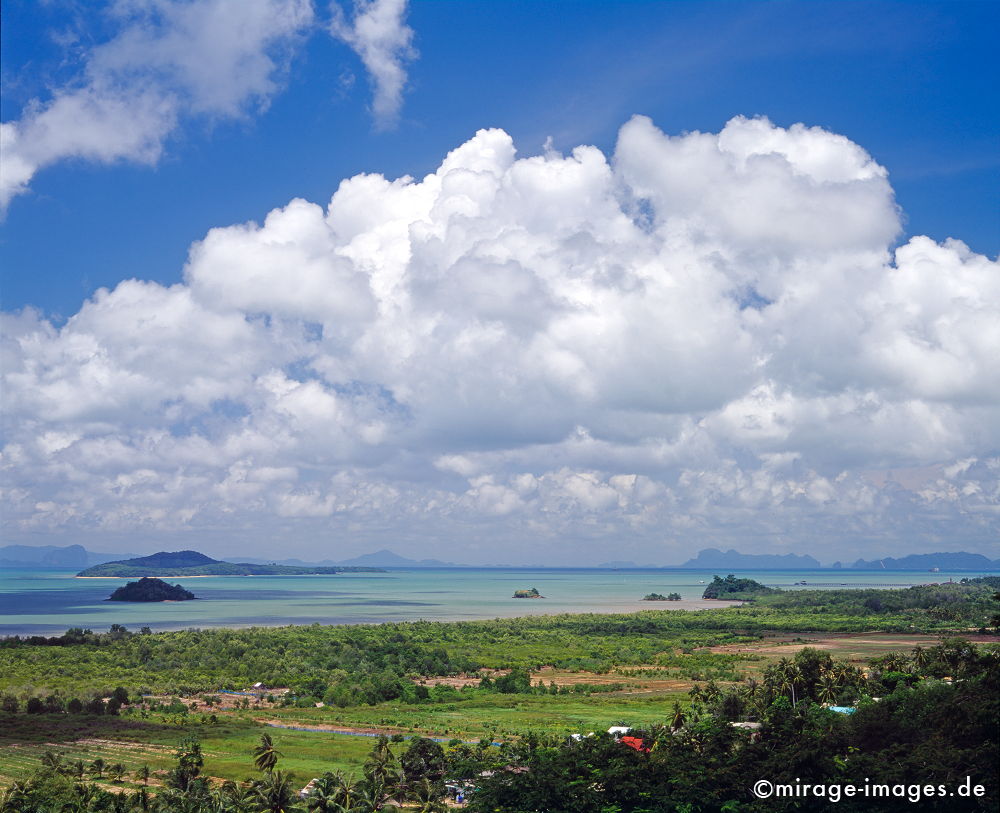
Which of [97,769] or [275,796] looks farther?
[97,769]

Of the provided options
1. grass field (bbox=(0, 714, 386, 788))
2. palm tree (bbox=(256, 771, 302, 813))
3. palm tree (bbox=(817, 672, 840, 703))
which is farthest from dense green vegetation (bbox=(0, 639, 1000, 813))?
palm tree (bbox=(817, 672, 840, 703))

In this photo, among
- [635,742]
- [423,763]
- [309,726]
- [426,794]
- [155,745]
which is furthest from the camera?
[309,726]

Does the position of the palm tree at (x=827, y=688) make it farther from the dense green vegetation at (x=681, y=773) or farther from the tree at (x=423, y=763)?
the tree at (x=423, y=763)

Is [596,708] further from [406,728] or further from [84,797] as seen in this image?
[84,797]

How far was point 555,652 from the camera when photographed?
5438 inches

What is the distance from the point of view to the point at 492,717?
85.0 meters

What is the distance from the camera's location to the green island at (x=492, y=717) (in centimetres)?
4378

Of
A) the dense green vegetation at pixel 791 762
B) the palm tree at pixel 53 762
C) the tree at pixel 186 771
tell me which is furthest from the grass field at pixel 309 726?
the dense green vegetation at pixel 791 762

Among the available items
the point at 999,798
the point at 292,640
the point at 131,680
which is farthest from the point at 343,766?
the point at 292,640

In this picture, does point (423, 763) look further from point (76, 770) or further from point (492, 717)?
point (492, 717)

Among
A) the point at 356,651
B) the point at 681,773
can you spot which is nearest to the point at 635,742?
the point at 681,773

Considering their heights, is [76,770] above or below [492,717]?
above

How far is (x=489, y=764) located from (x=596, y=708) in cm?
4002

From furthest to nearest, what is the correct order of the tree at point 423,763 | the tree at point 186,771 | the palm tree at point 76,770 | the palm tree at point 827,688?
the palm tree at point 827,688 < the palm tree at point 76,770 < the tree at point 423,763 < the tree at point 186,771
